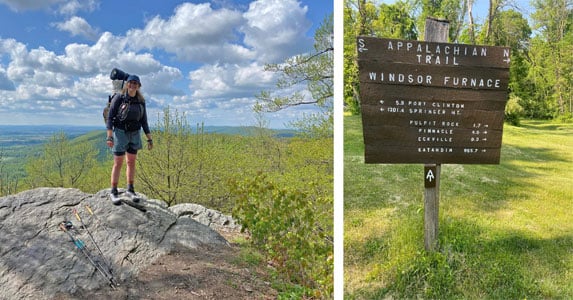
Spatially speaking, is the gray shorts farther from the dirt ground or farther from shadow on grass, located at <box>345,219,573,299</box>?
shadow on grass, located at <box>345,219,573,299</box>

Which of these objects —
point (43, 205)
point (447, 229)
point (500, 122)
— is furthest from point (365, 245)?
point (43, 205)

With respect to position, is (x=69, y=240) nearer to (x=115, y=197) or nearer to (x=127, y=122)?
(x=115, y=197)

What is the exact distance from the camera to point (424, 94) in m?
2.38

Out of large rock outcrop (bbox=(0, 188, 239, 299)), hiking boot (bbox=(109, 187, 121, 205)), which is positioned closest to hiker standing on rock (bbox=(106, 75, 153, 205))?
hiking boot (bbox=(109, 187, 121, 205))

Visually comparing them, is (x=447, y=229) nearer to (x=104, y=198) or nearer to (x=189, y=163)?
(x=104, y=198)

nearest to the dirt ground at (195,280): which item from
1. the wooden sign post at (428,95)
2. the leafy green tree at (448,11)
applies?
the wooden sign post at (428,95)

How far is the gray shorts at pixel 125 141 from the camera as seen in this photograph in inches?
122

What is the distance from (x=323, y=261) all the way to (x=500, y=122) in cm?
160

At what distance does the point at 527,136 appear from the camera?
3.48 m

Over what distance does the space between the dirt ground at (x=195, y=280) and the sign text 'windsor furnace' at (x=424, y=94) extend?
4.22 feet

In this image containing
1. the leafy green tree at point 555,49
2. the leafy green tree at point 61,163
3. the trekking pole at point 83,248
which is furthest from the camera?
the leafy green tree at point 61,163

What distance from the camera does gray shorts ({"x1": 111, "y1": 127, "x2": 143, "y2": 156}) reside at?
10.2ft

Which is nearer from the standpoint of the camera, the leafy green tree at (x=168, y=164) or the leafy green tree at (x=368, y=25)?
the leafy green tree at (x=368, y=25)

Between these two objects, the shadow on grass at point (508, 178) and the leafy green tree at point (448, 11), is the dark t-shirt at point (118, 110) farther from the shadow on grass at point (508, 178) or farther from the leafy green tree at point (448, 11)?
the shadow on grass at point (508, 178)
